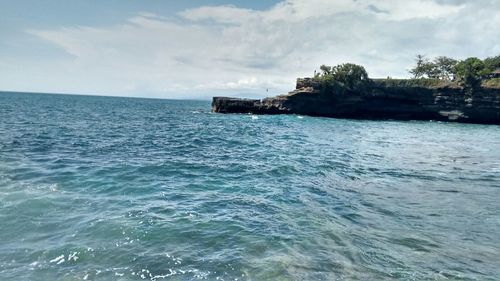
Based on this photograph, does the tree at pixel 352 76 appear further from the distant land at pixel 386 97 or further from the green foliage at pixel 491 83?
the green foliage at pixel 491 83

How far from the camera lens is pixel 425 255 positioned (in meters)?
9.56

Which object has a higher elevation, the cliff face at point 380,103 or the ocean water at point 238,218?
the cliff face at point 380,103

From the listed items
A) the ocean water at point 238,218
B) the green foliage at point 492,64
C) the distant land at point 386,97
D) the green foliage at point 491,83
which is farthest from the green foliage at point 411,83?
the ocean water at point 238,218

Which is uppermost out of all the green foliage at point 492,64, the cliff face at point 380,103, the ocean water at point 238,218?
the green foliage at point 492,64

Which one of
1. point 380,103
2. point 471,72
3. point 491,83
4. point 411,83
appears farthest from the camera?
point 380,103

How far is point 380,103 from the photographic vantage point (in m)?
82.8

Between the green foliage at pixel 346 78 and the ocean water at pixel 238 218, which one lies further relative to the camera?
the green foliage at pixel 346 78

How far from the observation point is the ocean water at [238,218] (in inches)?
335

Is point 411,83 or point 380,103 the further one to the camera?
point 380,103

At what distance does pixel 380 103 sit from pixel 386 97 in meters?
1.85

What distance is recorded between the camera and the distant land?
251ft

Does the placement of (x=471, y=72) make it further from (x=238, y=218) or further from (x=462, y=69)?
(x=238, y=218)

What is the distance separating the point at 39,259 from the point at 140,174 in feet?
30.1

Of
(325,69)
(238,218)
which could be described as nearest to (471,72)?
(325,69)
